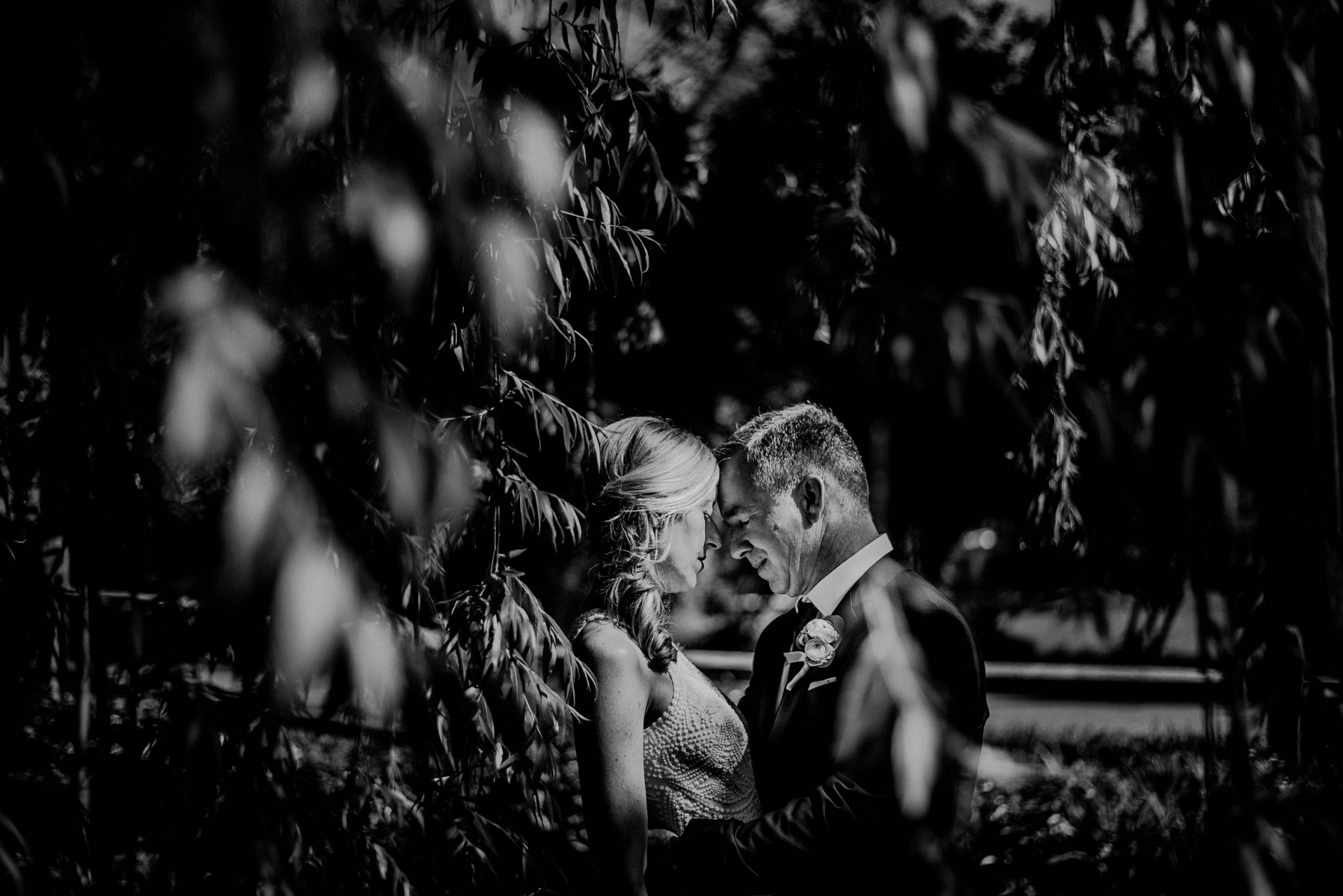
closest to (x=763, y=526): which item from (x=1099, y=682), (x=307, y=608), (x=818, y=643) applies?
(x=818, y=643)

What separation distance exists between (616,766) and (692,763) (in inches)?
7.7

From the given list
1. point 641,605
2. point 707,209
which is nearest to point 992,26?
point 707,209

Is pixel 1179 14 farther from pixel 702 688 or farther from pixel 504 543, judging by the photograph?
pixel 504 543

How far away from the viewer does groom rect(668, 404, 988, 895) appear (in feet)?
4.60

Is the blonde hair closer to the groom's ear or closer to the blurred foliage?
the groom's ear

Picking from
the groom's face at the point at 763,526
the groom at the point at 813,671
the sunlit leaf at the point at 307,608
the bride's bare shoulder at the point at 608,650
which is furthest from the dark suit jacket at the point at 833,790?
the sunlit leaf at the point at 307,608

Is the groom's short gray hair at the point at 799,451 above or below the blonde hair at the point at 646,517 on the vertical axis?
above

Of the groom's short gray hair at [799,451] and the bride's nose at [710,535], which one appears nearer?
the groom's short gray hair at [799,451]

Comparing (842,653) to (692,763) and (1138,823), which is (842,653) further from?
(1138,823)

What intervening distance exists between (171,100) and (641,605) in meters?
0.87

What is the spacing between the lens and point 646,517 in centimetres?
168

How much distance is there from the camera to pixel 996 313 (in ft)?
2.96

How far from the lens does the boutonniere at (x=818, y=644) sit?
156cm

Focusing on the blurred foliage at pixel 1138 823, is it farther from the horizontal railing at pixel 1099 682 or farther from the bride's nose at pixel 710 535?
the horizontal railing at pixel 1099 682
